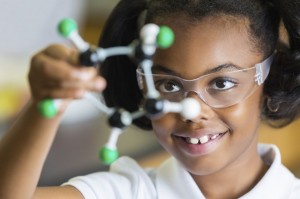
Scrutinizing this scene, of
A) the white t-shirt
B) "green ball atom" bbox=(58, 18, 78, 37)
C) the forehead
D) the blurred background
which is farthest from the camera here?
the blurred background

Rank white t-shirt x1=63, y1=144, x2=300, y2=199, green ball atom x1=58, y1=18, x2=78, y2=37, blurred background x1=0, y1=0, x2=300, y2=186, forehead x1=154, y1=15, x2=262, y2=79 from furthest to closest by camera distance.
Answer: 1. blurred background x1=0, y1=0, x2=300, y2=186
2. white t-shirt x1=63, y1=144, x2=300, y2=199
3. forehead x1=154, y1=15, x2=262, y2=79
4. green ball atom x1=58, y1=18, x2=78, y2=37

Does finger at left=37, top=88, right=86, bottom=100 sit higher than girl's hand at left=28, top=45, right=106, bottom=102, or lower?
lower

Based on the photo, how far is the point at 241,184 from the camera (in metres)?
0.92

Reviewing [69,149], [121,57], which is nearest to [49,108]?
[121,57]

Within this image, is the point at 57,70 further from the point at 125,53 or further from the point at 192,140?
the point at 192,140

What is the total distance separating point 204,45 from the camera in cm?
76

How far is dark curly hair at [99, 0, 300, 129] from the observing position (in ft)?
2.66

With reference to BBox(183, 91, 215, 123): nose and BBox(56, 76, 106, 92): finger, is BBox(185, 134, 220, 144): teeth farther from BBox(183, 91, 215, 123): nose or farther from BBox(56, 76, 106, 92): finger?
BBox(56, 76, 106, 92): finger

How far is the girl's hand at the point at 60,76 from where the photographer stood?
54 cm

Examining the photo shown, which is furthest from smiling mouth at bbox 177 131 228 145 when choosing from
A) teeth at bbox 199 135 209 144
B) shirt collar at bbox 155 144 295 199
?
shirt collar at bbox 155 144 295 199

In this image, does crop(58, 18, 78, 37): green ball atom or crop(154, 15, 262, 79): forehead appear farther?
crop(154, 15, 262, 79): forehead

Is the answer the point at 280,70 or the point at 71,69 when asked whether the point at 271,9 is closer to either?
the point at 280,70

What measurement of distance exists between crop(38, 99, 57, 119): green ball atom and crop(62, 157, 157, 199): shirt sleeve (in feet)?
1.00


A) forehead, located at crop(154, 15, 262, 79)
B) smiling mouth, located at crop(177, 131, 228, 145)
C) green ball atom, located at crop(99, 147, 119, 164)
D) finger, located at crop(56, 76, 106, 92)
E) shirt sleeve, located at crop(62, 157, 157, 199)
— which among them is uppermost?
finger, located at crop(56, 76, 106, 92)
